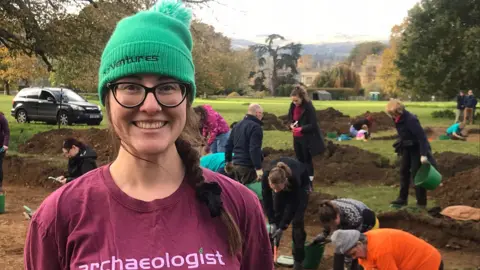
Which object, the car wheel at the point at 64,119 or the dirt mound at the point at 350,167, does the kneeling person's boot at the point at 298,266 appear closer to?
the dirt mound at the point at 350,167

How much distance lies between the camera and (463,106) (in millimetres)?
24031

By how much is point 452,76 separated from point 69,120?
61.4 ft

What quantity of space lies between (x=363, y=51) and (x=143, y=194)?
173932 mm

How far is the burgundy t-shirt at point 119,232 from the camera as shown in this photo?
1.46 meters

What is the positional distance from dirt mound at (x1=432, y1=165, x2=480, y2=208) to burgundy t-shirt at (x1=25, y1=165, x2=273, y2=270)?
844 centimetres

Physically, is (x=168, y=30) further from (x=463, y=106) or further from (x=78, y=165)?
(x=463, y=106)

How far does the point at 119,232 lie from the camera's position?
148 centimetres

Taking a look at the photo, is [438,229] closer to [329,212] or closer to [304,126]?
[304,126]

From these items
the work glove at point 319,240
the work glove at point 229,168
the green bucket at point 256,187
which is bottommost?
the work glove at point 319,240

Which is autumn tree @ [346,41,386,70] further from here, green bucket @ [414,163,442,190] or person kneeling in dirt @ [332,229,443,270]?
person kneeling in dirt @ [332,229,443,270]

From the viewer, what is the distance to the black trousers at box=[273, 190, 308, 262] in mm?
6109

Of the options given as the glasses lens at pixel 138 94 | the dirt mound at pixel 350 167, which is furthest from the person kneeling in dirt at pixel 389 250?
the dirt mound at pixel 350 167

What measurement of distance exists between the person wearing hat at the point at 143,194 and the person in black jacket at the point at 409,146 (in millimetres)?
7114

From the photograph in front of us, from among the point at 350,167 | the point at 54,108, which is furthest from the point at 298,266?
the point at 54,108
